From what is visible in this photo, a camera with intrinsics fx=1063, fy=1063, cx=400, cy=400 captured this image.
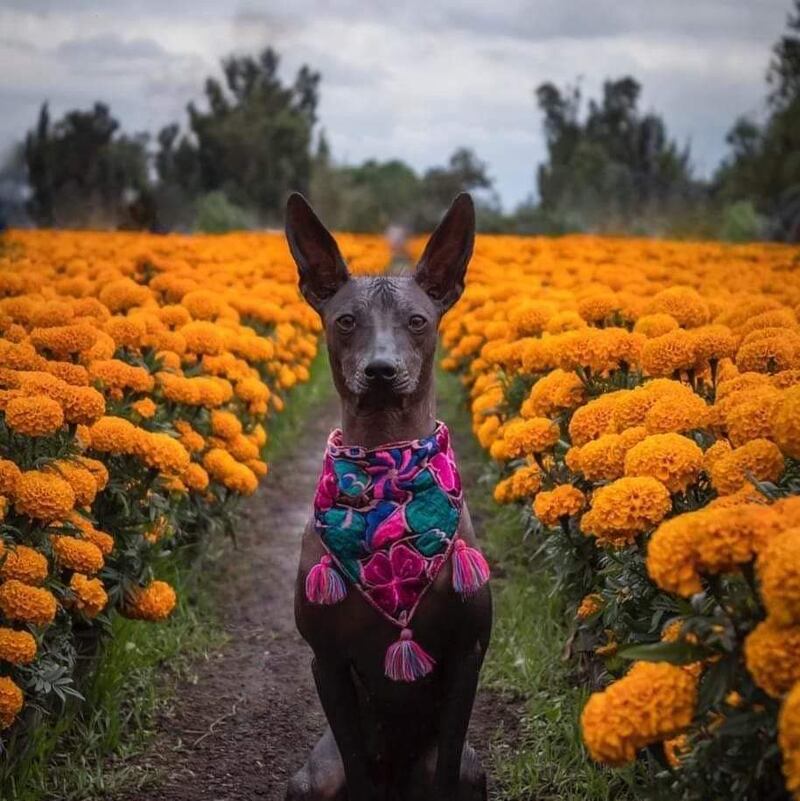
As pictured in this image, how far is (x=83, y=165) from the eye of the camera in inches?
1495

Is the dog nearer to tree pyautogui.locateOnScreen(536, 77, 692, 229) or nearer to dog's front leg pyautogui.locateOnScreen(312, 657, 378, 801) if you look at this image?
dog's front leg pyautogui.locateOnScreen(312, 657, 378, 801)

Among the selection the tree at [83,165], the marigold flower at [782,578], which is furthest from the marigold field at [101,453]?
the tree at [83,165]

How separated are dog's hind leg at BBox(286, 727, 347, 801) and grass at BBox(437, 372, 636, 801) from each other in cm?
94

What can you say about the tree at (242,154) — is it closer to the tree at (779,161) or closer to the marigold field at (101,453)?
the tree at (779,161)

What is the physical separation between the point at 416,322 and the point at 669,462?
816 mm

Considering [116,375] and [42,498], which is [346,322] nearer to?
[42,498]

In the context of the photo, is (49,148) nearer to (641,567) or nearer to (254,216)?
(254,216)

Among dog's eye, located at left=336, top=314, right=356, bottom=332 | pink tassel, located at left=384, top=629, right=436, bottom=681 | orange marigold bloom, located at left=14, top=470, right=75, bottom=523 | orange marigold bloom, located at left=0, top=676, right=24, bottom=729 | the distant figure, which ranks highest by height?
the distant figure

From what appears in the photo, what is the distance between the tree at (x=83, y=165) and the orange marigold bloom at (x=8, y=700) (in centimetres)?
2786

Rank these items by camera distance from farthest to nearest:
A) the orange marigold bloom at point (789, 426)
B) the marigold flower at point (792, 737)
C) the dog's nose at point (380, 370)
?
the dog's nose at point (380, 370)
the orange marigold bloom at point (789, 426)
the marigold flower at point (792, 737)

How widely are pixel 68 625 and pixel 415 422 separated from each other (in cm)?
157

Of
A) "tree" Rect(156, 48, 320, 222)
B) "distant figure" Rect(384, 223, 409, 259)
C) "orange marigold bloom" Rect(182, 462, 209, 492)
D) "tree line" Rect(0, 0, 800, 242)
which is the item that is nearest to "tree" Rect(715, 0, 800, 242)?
"tree line" Rect(0, 0, 800, 242)

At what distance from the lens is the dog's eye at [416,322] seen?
10.0 ft

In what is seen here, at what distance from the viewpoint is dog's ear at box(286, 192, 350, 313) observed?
10.5 feet
